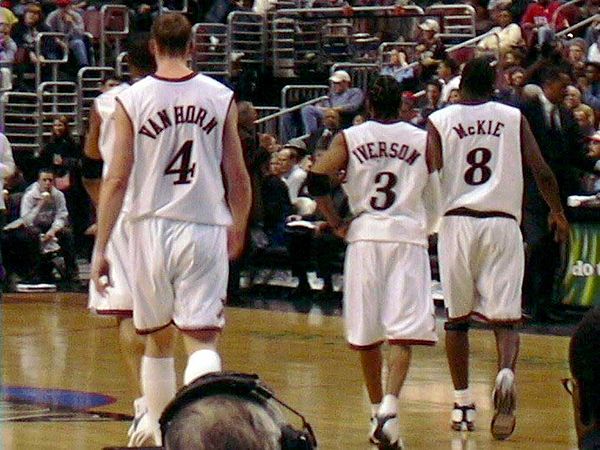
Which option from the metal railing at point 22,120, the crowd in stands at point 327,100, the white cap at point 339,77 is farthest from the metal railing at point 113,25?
the white cap at point 339,77

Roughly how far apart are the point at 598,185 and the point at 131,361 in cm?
822

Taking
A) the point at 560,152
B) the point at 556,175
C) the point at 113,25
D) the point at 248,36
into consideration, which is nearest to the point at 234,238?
the point at 560,152

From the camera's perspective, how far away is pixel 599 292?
1666 centimetres

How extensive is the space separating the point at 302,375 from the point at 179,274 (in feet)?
16.4

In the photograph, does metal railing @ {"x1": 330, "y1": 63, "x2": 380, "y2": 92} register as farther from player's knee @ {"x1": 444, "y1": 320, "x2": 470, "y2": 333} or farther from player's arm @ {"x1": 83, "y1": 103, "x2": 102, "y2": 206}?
player's arm @ {"x1": 83, "y1": 103, "x2": 102, "y2": 206}

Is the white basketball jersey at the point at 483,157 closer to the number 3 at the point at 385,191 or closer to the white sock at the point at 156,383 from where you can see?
the number 3 at the point at 385,191

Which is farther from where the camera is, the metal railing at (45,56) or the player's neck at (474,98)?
the metal railing at (45,56)

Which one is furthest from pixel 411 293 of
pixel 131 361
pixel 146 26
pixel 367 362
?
pixel 146 26

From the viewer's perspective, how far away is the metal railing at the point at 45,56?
1021 inches

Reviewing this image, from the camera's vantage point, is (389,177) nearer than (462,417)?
Yes

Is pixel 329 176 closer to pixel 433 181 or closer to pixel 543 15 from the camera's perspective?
pixel 433 181

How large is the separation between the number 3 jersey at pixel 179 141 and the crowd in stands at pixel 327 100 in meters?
6.99

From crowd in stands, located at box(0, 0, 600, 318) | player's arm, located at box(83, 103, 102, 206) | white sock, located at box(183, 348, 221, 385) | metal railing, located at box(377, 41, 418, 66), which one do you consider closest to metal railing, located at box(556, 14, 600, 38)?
crowd in stands, located at box(0, 0, 600, 318)

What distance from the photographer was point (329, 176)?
34.0 ft
